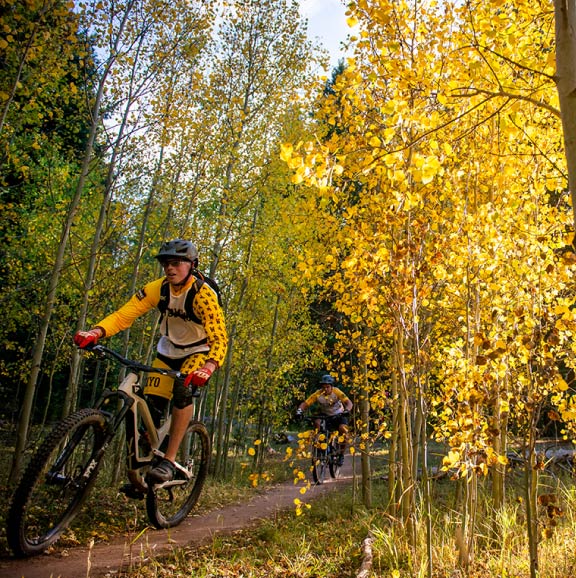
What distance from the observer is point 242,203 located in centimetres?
865

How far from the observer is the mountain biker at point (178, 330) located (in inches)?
160

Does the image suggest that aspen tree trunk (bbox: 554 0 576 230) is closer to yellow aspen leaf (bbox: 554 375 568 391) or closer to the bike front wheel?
yellow aspen leaf (bbox: 554 375 568 391)

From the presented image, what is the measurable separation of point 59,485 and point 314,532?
3098 mm

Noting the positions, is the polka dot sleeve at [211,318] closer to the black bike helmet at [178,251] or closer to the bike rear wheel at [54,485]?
the black bike helmet at [178,251]

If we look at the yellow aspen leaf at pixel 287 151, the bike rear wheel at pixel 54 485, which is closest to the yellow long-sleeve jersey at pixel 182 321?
the bike rear wheel at pixel 54 485

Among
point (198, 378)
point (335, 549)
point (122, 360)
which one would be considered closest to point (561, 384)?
point (198, 378)

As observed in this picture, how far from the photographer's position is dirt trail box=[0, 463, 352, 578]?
300cm

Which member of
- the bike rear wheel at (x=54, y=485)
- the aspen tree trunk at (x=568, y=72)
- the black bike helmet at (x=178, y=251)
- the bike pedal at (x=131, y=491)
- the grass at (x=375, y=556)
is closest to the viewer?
the aspen tree trunk at (x=568, y=72)

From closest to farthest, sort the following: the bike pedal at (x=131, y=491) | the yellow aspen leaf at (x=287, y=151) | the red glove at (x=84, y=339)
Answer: the yellow aspen leaf at (x=287, y=151), the red glove at (x=84, y=339), the bike pedal at (x=131, y=491)

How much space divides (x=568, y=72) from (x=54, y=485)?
375cm

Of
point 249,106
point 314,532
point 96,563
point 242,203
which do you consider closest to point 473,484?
point 314,532

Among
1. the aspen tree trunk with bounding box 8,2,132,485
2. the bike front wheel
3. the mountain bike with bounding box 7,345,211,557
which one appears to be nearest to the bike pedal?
the mountain bike with bounding box 7,345,211,557

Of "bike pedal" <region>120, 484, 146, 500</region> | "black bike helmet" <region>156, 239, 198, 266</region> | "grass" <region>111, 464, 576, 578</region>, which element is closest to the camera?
"grass" <region>111, 464, 576, 578</region>

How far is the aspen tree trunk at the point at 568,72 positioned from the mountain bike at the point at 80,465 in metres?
3.12
